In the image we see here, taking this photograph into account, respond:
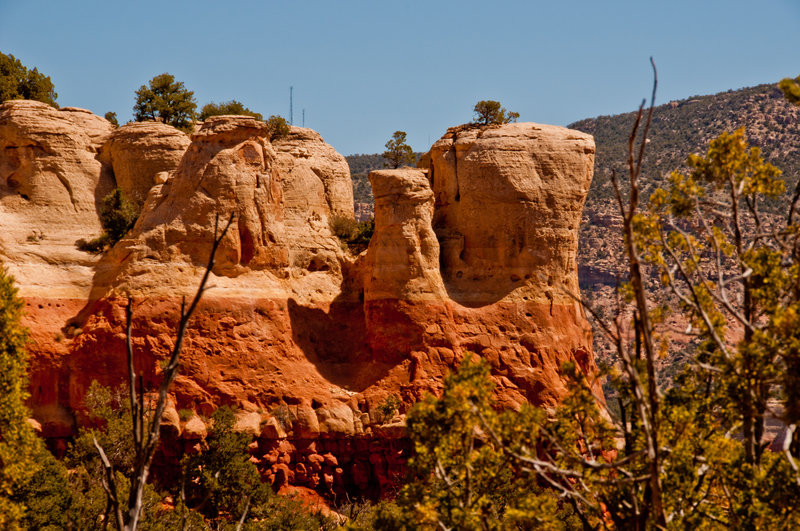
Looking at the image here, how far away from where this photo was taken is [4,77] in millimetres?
43969

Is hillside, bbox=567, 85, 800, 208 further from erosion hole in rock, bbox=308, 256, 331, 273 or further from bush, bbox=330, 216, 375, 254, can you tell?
erosion hole in rock, bbox=308, 256, 331, 273

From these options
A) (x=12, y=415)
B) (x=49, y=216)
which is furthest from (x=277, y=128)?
(x=12, y=415)

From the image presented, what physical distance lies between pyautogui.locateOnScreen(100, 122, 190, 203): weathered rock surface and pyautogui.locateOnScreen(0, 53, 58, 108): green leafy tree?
6.63 m

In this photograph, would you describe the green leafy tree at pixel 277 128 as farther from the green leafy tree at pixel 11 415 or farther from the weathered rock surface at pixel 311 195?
the green leafy tree at pixel 11 415

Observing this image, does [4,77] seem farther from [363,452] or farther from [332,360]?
[363,452]

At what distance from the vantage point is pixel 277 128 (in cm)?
4416

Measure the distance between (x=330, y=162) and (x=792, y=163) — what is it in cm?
5433

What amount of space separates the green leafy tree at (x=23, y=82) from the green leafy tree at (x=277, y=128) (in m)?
9.49

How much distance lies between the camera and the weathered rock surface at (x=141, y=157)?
40312mm

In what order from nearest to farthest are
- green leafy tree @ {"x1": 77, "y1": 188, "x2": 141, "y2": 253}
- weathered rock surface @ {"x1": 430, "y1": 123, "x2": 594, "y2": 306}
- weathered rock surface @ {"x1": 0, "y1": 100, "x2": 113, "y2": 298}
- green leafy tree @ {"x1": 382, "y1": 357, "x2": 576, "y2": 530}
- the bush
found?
green leafy tree @ {"x1": 382, "y1": 357, "x2": 576, "y2": 530} → weathered rock surface @ {"x1": 0, "y1": 100, "x2": 113, "y2": 298} → green leafy tree @ {"x1": 77, "y1": 188, "x2": 141, "y2": 253} → weathered rock surface @ {"x1": 430, "y1": 123, "x2": 594, "y2": 306} → the bush

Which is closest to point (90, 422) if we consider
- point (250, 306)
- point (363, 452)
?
point (250, 306)

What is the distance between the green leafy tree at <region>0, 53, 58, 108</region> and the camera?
44250 millimetres

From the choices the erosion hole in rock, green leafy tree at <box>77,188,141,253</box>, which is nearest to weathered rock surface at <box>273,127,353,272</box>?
the erosion hole in rock

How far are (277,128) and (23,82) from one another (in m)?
11.8
